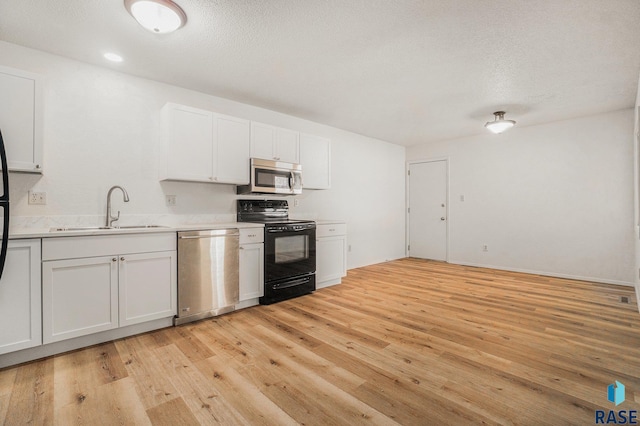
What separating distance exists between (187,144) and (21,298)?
6.03 ft

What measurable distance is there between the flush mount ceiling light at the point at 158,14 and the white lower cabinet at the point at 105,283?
165cm

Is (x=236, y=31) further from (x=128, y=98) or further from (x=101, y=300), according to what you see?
(x=101, y=300)

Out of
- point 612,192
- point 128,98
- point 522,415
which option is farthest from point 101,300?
point 612,192

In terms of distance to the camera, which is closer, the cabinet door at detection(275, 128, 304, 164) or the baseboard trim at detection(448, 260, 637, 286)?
the cabinet door at detection(275, 128, 304, 164)

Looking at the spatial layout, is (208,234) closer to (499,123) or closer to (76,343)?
(76,343)

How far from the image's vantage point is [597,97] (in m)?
3.84

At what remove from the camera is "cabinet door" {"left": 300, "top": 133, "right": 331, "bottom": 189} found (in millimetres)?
4367

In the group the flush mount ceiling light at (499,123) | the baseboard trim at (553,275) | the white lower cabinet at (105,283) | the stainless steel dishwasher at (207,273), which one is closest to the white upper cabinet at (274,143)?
the stainless steel dishwasher at (207,273)

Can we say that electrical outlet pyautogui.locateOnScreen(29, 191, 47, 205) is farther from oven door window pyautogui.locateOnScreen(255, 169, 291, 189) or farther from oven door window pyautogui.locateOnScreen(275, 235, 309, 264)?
oven door window pyautogui.locateOnScreen(275, 235, 309, 264)

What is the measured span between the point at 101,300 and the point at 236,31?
240 centimetres

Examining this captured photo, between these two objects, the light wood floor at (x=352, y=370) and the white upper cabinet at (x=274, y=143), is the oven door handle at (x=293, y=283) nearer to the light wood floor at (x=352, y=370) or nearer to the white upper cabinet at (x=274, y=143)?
the light wood floor at (x=352, y=370)

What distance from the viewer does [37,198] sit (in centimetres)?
265

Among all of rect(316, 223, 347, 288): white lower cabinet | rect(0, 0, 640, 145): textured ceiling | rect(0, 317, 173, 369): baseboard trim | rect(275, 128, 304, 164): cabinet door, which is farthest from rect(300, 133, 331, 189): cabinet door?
rect(0, 317, 173, 369): baseboard trim

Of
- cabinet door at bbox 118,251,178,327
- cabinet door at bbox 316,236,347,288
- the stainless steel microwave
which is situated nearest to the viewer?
cabinet door at bbox 118,251,178,327
